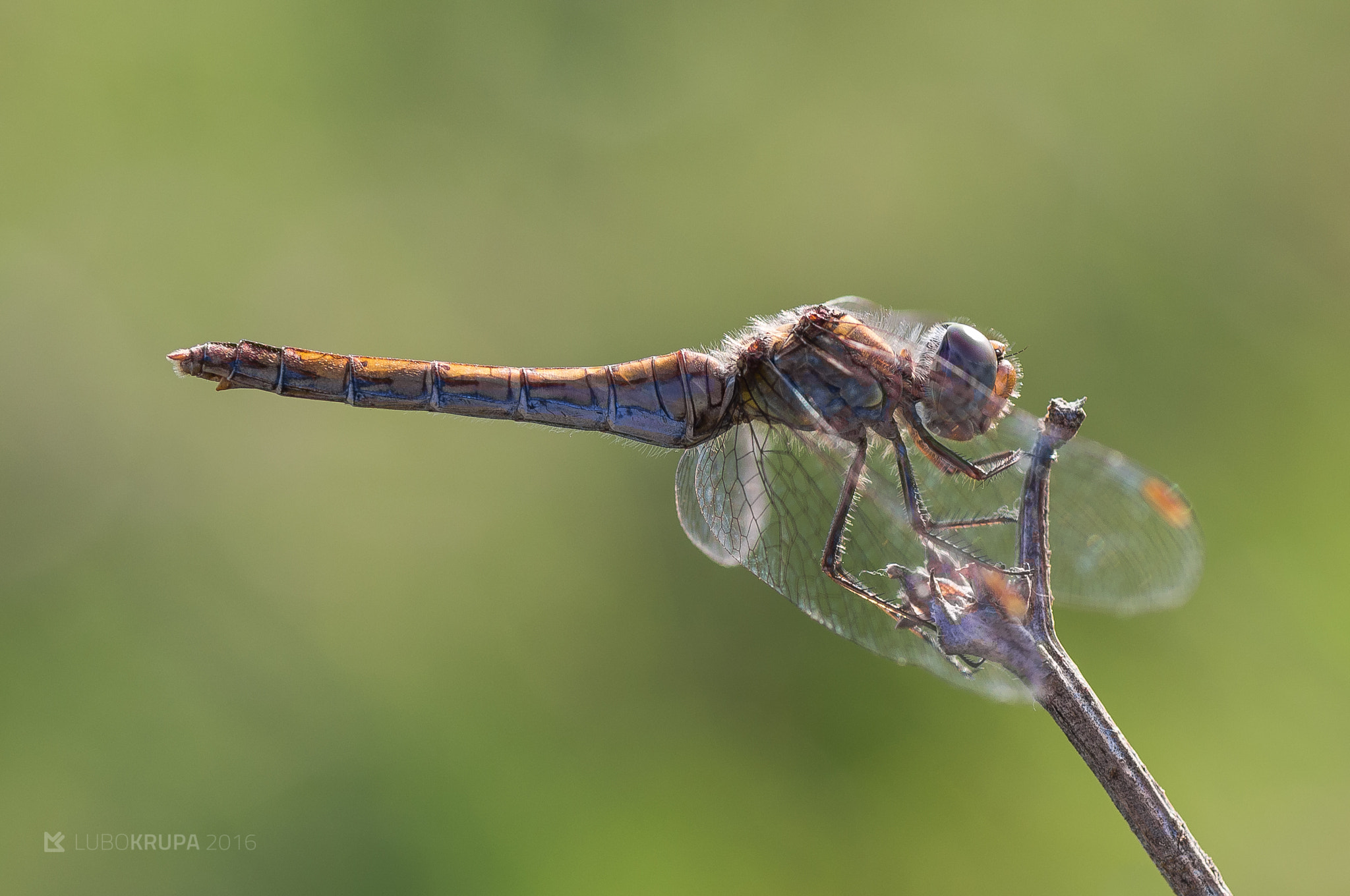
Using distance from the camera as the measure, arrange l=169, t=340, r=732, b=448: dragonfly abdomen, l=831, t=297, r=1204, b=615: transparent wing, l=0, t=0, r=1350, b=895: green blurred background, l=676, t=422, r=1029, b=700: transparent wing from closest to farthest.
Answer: l=831, t=297, r=1204, b=615: transparent wing < l=676, t=422, r=1029, b=700: transparent wing < l=169, t=340, r=732, b=448: dragonfly abdomen < l=0, t=0, r=1350, b=895: green blurred background

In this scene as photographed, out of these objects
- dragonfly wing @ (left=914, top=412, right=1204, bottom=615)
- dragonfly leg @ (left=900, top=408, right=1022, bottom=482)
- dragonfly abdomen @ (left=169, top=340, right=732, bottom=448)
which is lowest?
dragonfly wing @ (left=914, top=412, right=1204, bottom=615)

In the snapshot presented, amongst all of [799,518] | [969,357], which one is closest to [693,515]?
[799,518]

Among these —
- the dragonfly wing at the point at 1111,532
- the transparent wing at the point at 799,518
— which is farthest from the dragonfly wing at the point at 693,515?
the dragonfly wing at the point at 1111,532

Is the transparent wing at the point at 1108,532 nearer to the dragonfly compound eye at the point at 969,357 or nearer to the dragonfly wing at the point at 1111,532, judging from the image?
the dragonfly wing at the point at 1111,532

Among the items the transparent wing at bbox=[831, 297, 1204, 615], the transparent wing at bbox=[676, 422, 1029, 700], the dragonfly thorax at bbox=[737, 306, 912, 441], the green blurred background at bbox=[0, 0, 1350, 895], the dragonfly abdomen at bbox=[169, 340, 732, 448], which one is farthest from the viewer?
the green blurred background at bbox=[0, 0, 1350, 895]

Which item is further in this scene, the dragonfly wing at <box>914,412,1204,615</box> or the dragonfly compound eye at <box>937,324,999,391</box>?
the dragonfly compound eye at <box>937,324,999,391</box>

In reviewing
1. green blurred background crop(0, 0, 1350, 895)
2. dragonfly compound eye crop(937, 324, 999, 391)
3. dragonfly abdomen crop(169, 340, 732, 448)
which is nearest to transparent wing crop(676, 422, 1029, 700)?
dragonfly abdomen crop(169, 340, 732, 448)

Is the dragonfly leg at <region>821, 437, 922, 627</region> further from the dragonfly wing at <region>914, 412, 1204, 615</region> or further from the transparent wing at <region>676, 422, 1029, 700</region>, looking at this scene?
the dragonfly wing at <region>914, 412, 1204, 615</region>
